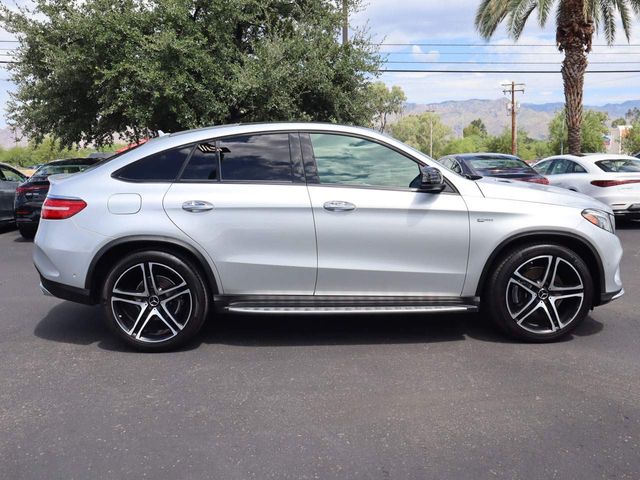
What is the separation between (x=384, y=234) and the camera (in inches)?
169

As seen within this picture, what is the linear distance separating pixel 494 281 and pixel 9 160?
110719 millimetres

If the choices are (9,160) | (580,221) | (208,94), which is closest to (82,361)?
(580,221)

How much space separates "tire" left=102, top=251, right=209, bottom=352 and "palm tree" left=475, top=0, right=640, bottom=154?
1682 cm

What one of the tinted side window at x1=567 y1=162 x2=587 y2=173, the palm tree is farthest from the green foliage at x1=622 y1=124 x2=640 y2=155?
the tinted side window at x1=567 y1=162 x2=587 y2=173

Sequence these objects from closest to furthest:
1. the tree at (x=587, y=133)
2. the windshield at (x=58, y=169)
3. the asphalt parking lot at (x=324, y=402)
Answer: the asphalt parking lot at (x=324, y=402)
the windshield at (x=58, y=169)
the tree at (x=587, y=133)

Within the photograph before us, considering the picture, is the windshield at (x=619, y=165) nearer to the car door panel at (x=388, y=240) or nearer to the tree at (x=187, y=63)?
the tree at (x=187, y=63)

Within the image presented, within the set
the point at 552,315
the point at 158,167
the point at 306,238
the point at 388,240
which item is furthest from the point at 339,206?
the point at 552,315

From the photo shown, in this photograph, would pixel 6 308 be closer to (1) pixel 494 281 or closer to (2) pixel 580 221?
(1) pixel 494 281

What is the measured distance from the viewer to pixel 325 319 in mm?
5266

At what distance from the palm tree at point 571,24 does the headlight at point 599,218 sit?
15.0 m

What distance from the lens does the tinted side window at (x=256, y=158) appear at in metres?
4.41

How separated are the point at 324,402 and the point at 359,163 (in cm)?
187

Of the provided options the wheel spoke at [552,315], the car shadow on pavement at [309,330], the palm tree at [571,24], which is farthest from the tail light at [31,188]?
the palm tree at [571,24]

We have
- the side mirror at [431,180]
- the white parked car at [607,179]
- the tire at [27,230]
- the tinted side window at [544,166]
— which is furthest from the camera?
the tinted side window at [544,166]
